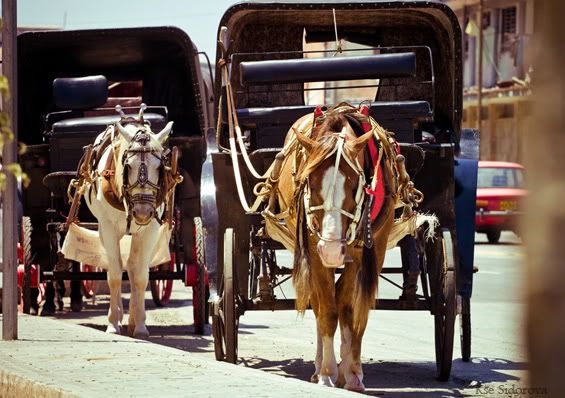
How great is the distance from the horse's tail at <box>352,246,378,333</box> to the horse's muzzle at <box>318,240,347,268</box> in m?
0.43

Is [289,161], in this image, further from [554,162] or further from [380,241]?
[554,162]

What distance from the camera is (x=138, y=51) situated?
1380cm

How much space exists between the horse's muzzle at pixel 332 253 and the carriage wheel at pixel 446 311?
1.24 m

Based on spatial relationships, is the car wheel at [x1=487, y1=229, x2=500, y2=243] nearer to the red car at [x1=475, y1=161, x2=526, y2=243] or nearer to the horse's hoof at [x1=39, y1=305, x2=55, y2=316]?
the red car at [x1=475, y1=161, x2=526, y2=243]

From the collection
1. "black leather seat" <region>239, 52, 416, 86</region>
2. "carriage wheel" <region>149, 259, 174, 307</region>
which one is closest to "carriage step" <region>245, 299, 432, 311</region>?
"black leather seat" <region>239, 52, 416, 86</region>

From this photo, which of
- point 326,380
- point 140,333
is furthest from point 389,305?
point 140,333

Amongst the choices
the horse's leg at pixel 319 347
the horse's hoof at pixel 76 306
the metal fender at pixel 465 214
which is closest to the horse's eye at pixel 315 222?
the horse's leg at pixel 319 347

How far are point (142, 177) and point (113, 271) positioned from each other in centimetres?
105

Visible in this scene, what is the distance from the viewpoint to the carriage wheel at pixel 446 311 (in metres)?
8.03

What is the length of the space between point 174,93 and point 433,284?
6276 millimetres

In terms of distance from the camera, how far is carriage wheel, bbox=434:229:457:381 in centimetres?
803

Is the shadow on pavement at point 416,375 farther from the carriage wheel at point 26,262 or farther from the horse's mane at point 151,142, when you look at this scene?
the carriage wheel at point 26,262

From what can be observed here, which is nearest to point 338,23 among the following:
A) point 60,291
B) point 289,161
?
point 289,161

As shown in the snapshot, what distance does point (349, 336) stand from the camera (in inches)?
299
